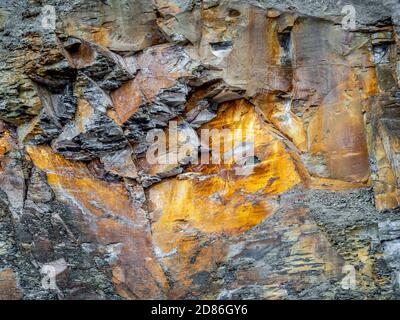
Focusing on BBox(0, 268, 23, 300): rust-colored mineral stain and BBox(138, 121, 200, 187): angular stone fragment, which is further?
BBox(138, 121, 200, 187): angular stone fragment

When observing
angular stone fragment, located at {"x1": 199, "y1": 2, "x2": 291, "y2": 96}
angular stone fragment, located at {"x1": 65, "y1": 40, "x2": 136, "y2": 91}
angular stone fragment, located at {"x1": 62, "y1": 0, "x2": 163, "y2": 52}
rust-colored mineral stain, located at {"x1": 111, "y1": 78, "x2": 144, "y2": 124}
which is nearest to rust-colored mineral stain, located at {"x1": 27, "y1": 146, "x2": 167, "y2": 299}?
rust-colored mineral stain, located at {"x1": 111, "y1": 78, "x2": 144, "y2": 124}

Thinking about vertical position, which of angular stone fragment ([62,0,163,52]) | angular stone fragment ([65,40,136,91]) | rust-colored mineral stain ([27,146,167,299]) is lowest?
rust-colored mineral stain ([27,146,167,299])

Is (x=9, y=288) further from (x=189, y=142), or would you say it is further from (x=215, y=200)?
(x=189, y=142)

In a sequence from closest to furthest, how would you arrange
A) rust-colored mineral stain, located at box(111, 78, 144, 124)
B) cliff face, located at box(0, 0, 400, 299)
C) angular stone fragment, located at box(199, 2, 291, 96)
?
cliff face, located at box(0, 0, 400, 299)
angular stone fragment, located at box(199, 2, 291, 96)
rust-colored mineral stain, located at box(111, 78, 144, 124)

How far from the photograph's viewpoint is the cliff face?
8.07 metres

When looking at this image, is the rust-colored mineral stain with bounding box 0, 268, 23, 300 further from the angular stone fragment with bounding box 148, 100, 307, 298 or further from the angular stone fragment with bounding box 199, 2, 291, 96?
the angular stone fragment with bounding box 199, 2, 291, 96

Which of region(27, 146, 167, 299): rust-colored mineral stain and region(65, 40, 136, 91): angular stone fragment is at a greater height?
region(65, 40, 136, 91): angular stone fragment

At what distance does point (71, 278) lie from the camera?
830 cm

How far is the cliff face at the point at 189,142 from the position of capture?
8.07 meters

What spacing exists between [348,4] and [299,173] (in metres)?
2.57

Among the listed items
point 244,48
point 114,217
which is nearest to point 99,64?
point 244,48

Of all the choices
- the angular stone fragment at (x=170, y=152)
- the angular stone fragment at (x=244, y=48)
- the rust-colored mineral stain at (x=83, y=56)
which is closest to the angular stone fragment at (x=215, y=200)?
the angular stone fragment at (x=170, y=152)

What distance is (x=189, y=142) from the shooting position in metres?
8.42

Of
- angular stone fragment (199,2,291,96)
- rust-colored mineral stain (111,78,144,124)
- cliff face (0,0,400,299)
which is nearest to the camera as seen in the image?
cliff face (0,0,400,299)
